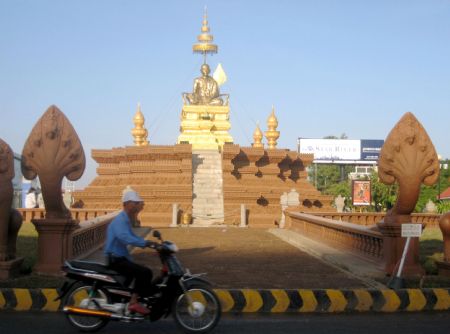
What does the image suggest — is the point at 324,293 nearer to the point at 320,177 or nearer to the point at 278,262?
the point at 278,262

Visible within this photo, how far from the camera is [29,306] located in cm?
904

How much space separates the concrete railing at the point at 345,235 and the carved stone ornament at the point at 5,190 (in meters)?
6.99

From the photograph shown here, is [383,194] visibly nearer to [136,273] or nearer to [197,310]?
[197,310]

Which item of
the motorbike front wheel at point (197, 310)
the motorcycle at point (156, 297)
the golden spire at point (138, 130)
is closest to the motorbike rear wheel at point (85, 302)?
the motorcycle at point (156, 297)

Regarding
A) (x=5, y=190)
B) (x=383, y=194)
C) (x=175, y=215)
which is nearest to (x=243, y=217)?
(x=175, y=215)

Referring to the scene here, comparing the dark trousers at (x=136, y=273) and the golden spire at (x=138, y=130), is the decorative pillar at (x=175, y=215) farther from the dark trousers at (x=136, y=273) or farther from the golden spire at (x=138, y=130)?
the dark trousers at (x=136, y=273)

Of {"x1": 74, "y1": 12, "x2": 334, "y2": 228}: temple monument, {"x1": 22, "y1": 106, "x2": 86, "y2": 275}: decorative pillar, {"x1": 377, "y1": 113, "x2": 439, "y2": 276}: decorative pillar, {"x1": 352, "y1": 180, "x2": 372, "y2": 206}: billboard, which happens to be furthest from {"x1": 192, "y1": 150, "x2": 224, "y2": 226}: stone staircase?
{"x1": 377, "y1": 113, "x2": 439, "y2": 276}: decorative pillar

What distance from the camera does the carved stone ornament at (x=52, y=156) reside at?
1121 cm

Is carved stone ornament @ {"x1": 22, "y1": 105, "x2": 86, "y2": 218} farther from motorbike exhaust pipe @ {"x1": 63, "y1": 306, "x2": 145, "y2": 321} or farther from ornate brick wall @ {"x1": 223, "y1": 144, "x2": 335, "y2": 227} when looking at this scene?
ornate brick wall @ {"x1": 223, "y1": 144, "x2": 335, "y2": 227}

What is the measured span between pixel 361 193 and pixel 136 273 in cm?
3346

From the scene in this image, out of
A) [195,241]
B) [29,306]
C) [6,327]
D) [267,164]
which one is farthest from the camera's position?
[267,164]

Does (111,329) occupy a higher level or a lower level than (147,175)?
lower

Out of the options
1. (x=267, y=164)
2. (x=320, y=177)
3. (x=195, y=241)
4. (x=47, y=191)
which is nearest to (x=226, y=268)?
(x=47, y=191)

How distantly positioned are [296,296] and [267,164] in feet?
98.3
